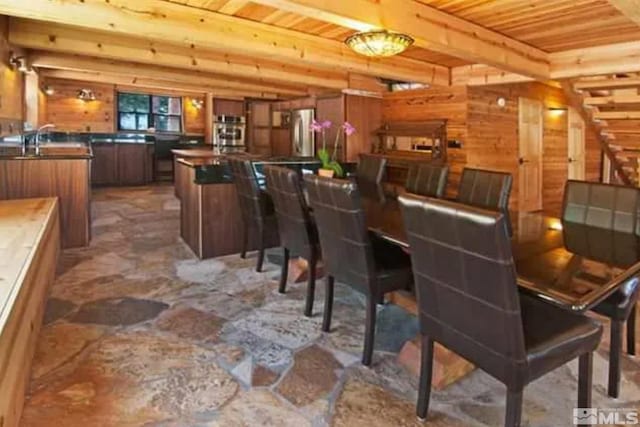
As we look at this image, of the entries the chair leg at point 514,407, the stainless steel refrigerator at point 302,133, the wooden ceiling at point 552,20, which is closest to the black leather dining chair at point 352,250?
the chair leg at point 514,407

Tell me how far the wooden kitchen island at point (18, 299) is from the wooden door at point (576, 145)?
8178 mm

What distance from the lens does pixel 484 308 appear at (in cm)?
148

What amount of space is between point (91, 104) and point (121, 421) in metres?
9.77

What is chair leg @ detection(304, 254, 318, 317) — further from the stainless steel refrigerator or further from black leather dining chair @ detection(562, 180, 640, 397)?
the stainless steel refrigerator

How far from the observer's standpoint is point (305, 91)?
8484mm

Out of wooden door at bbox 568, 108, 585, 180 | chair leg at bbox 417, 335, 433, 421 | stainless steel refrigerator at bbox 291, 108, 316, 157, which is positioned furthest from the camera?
stainless steel refrigerator at bbox 291, 108, 316, 157

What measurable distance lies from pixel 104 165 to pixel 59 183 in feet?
18.5

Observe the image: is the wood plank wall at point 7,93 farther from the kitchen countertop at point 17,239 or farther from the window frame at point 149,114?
the window frame at point 149,114

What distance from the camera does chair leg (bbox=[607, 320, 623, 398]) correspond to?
198 cm

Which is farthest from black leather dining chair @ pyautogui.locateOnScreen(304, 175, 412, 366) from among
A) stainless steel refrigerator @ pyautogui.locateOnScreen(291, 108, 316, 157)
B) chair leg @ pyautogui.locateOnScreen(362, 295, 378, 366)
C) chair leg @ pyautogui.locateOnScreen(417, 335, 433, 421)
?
stainless steel refrigerator @ pyautogui.locateOnScreen(291, 108, 316, 157)

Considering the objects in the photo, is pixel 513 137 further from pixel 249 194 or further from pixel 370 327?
pixel 370 327

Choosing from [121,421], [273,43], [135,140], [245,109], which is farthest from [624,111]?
[135,140]

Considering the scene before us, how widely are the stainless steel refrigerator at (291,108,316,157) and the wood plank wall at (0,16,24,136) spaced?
456cm

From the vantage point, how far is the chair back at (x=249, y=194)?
378 cm
